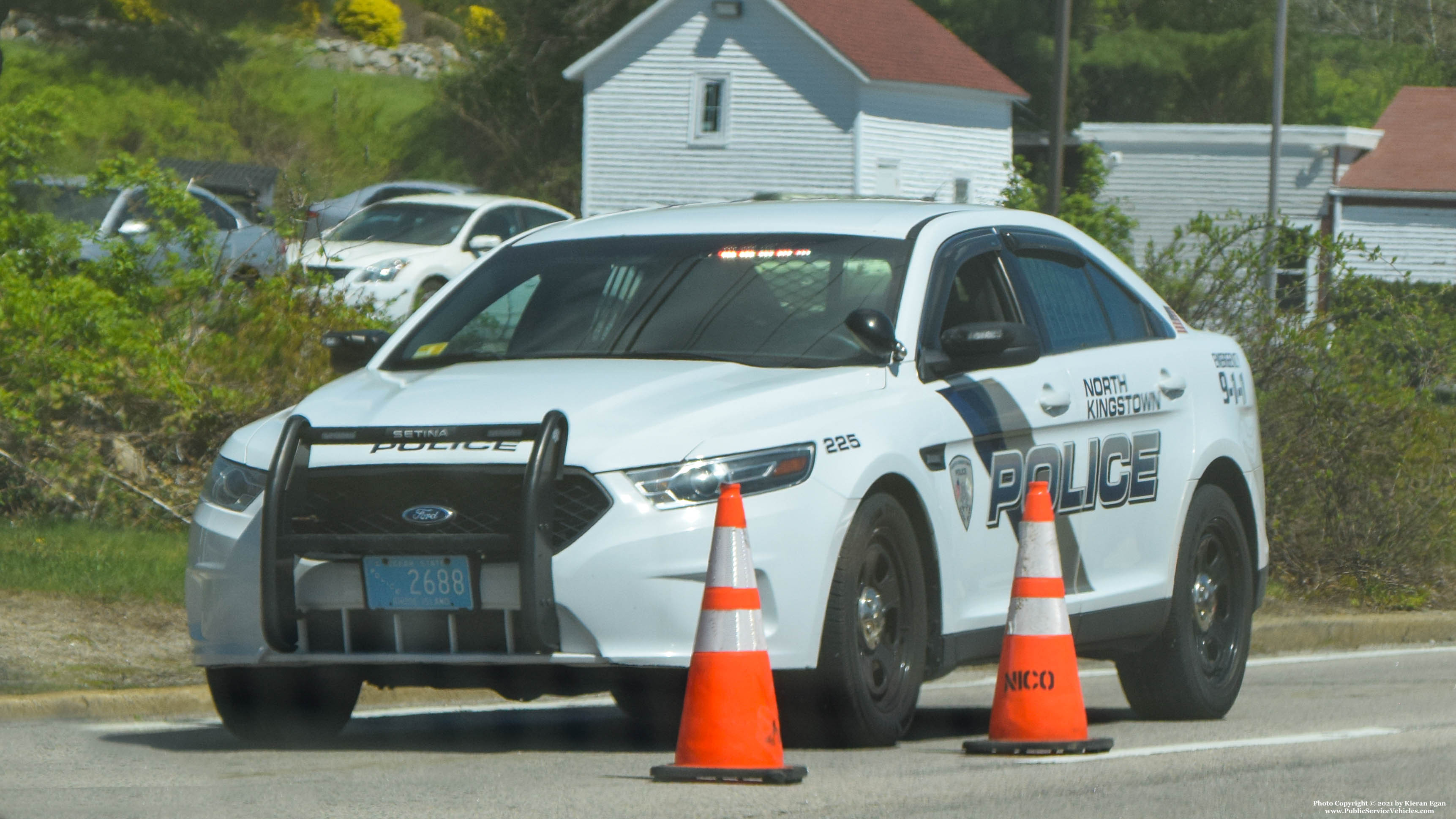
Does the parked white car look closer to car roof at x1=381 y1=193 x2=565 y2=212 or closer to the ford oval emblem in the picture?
car roof at x1=381 y1=193 x2=565 y2=212

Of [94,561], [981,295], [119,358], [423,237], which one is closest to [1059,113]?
[423,237]

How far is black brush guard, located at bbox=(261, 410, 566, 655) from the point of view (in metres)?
6.34

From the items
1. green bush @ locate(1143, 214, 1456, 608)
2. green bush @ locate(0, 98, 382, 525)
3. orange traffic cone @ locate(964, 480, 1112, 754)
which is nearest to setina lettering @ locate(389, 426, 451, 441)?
orange traffic cone @ locate(964, 480, 1112, 754)

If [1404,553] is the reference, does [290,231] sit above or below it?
above

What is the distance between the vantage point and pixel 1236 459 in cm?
880

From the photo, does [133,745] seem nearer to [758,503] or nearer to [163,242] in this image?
[758,503]

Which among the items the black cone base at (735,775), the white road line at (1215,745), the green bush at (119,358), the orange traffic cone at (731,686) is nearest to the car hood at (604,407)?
the orange traffic cone at (731,686)

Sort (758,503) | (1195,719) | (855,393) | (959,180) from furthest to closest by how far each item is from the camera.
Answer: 1. (959,180)
2. (1195,719)
3. (855,393)
4. (758,503)

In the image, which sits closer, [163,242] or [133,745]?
[133,745]

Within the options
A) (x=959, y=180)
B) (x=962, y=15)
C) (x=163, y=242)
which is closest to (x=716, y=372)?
(x=163, y=242)

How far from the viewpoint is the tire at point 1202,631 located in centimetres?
834

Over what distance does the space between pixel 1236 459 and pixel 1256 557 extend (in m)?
0.44

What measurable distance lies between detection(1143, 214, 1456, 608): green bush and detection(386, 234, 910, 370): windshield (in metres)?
6.52

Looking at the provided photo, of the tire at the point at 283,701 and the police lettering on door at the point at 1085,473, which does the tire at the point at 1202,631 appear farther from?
the tire at the point at 283,701
